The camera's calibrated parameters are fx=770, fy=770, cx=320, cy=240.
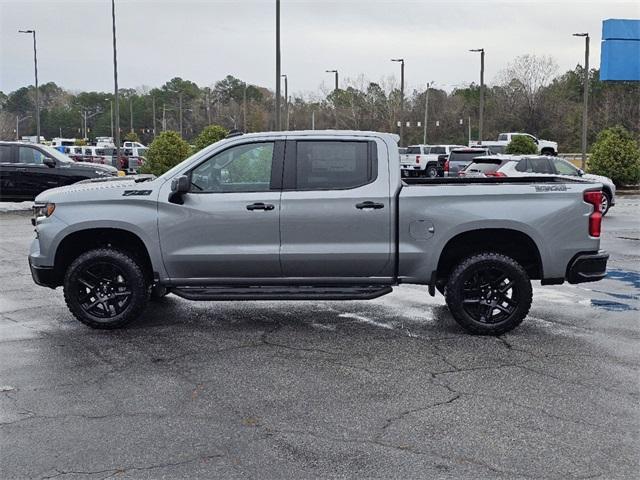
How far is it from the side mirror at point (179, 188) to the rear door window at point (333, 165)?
43.1 inches

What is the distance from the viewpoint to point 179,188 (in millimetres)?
7512

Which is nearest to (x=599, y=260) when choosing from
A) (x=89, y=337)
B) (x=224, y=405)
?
(x=224, y=405)

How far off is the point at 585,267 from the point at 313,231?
269cm

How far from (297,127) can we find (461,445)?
80554 millimetres

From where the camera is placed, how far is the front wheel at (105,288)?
7699 mm

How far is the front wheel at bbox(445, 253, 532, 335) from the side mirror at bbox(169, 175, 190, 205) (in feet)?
9.05

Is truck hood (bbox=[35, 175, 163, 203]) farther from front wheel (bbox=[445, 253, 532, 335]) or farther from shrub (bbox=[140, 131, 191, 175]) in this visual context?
shrub (bbox=[140, 131, 191, 175])

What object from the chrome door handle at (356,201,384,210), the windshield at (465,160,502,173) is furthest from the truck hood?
the windshield at (465,160,502,173)

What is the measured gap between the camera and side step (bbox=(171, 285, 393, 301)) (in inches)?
294

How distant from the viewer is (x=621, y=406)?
5551mm

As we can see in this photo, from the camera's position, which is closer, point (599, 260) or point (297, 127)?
point (599, 260)

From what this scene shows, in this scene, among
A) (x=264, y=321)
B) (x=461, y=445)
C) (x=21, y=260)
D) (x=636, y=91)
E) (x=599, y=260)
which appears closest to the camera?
(x=461, y=445)

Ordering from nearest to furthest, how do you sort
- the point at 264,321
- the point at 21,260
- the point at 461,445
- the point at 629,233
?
the point at 461,445
the point at 264,321
the point at 21,260
the point at 629,233

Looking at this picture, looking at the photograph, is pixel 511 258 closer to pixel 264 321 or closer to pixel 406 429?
pixel 264 321
